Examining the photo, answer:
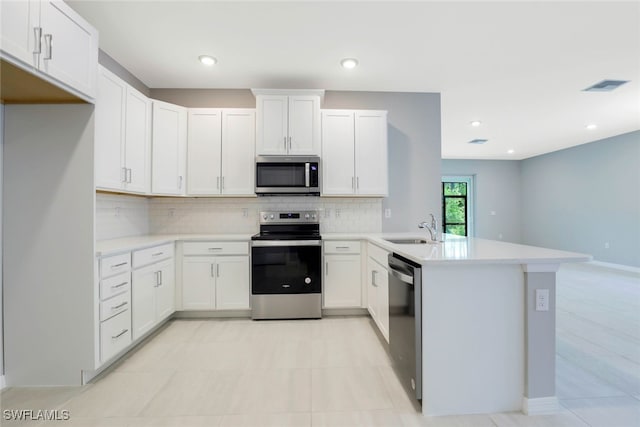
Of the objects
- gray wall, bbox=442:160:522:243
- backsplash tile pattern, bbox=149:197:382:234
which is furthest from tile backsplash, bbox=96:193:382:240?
gray wall, bbox=442:160:522:243

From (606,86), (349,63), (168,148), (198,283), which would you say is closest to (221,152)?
(168,148)

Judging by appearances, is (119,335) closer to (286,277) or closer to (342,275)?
(286,277)

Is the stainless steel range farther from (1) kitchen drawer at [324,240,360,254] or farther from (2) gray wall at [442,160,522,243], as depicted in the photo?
(2) gray wall at [442,160,522,243]

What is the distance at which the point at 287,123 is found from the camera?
3.25 m

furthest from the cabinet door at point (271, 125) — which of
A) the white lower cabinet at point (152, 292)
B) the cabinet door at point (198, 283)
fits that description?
the white lower cabinet at point (152, 292)

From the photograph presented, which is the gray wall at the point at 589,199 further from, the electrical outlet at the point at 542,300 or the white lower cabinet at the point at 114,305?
the white lower cabinet at the point at 114,305

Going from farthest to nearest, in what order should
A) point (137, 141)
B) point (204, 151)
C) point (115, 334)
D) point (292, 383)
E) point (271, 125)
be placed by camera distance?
point (204, 151) < point (271, 125) < point (137, 141) < point (115, 334) < point (292, 383)

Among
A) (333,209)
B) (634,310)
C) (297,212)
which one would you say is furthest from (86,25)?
(634,310)

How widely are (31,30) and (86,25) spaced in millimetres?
440

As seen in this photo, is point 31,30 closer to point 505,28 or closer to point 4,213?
point 4,213

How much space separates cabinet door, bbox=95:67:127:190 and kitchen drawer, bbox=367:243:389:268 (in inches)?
94.2

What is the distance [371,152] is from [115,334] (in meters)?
Result: 2.98

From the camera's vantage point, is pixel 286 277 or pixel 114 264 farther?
pixel 286 277

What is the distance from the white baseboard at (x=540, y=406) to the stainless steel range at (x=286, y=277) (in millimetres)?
1901
